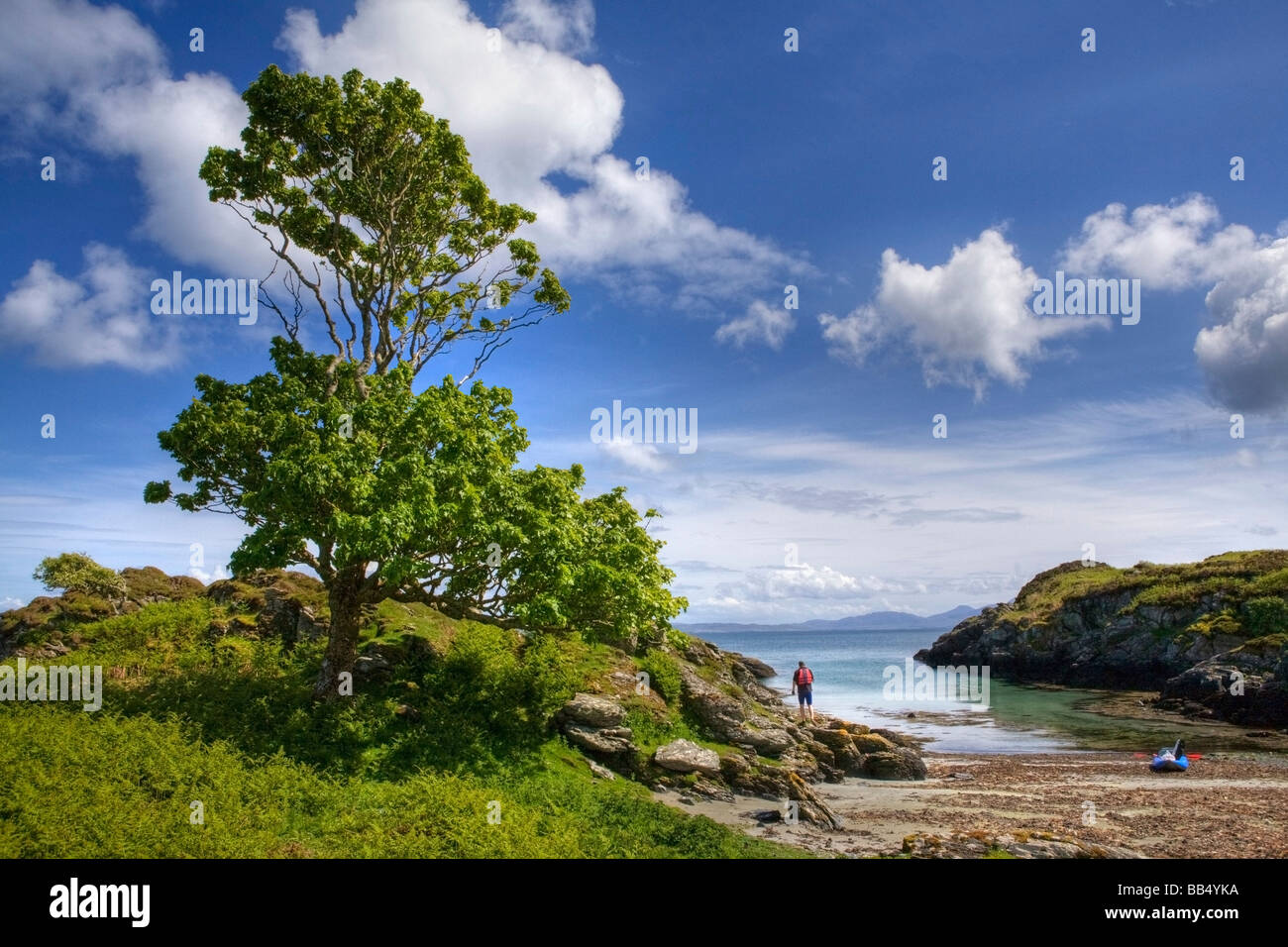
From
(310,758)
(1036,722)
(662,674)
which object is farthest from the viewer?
(1036,722)

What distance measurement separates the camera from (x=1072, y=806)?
23703 mm

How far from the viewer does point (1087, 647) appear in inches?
3206

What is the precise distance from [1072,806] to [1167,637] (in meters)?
61.1

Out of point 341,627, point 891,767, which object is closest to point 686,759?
point 341,627

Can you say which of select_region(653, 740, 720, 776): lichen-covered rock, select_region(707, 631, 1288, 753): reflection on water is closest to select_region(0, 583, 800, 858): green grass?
select_region(653, 740, 720, 776): lichen-covered rock

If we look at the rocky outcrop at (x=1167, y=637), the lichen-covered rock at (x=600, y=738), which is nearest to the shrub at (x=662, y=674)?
the lichen-covered rock at (x=600, y=738)

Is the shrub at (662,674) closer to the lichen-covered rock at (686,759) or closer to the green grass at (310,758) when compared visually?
the green grass at (310,758)

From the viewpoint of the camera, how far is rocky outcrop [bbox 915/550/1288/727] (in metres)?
49.1

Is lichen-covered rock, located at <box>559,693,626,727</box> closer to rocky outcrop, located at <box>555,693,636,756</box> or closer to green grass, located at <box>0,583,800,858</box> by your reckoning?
rocky outcrop, located at <box>555,693,636,756</box>

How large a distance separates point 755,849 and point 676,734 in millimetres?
9023

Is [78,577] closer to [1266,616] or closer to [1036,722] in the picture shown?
[1036,722]

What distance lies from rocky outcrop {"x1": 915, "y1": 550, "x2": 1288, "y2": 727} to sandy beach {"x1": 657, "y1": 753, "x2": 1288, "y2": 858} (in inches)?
770
